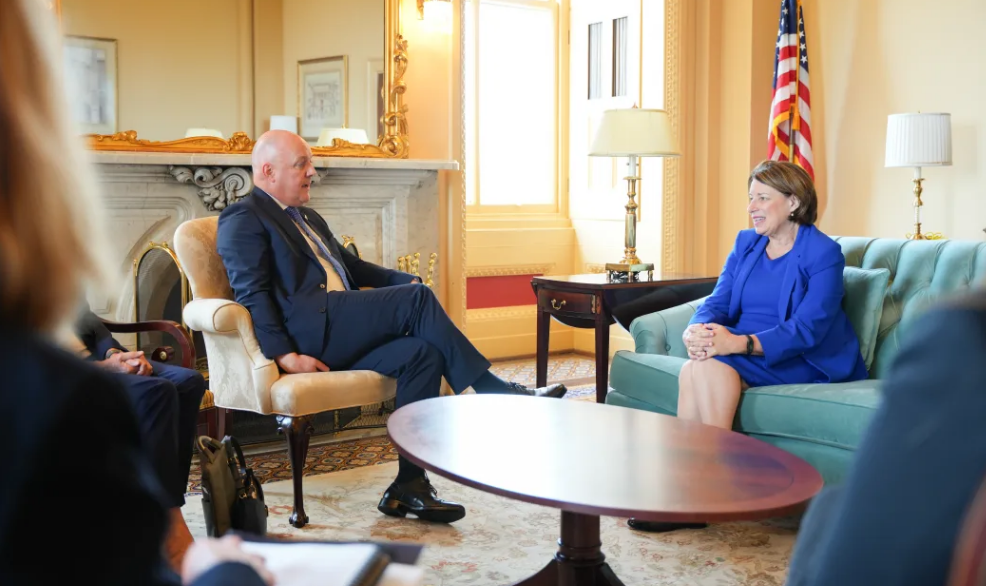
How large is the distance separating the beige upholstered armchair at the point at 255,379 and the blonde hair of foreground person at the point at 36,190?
8.14ft

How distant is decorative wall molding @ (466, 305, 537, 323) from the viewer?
650 centimetres

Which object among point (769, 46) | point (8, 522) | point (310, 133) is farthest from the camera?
point (769, 46)

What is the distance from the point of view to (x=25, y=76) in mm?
672

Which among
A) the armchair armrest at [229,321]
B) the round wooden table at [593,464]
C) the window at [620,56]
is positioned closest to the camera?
the round wooden table at [593,464]

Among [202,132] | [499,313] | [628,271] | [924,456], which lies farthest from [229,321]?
[499,313]

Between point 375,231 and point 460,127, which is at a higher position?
point 460,127

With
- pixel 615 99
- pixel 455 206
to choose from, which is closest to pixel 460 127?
pixel 455 206

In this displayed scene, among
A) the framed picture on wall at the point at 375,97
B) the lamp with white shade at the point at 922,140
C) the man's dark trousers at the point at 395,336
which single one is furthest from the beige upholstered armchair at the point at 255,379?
the lamp with white shade at the point at 922,140

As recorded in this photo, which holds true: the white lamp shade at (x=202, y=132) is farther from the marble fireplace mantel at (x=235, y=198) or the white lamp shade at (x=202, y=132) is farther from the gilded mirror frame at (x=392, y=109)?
the gilded mirror frame at (x=392, y=109)

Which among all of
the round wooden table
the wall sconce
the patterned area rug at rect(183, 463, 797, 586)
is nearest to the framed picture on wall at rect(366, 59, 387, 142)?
the wall sconce

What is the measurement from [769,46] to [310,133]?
116 inches

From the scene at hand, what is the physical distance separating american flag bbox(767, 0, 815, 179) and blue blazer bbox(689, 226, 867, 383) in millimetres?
2298

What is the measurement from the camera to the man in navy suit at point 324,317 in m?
3.26

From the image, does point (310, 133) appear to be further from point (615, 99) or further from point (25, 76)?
point (25, 76)
